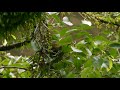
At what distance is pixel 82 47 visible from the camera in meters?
1.01

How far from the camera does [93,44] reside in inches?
40.2

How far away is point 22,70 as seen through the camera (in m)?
1.13

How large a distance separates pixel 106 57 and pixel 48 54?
215 mm

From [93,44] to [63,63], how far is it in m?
0.13
